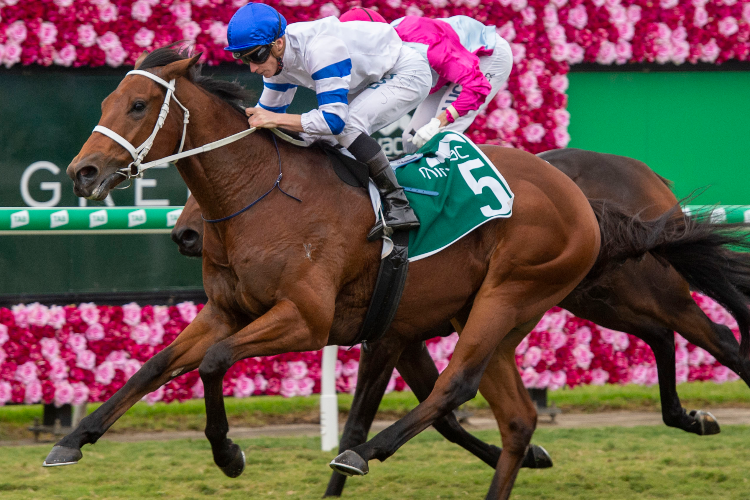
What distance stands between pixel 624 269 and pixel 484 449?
1.06 m

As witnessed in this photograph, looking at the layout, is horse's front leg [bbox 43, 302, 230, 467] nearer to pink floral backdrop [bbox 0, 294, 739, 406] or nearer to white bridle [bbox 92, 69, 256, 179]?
white bridle [bbox 92, 69, 256, 179]

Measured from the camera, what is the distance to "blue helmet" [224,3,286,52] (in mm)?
3195

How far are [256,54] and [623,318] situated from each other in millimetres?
2209

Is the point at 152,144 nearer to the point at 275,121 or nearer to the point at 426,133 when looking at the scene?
the point at 275,121

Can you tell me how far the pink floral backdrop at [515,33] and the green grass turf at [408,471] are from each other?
1.93m

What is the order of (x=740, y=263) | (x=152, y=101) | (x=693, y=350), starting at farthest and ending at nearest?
(x=693, y=350) → (x=740, y=263) → (x=152, y=101)

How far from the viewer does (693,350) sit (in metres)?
5.91

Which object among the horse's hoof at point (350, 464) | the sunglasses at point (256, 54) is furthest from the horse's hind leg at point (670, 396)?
the sunglasses at point (256, 54)

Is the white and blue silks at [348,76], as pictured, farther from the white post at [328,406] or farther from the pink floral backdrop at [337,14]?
the pink floral backdrop at [337,14]

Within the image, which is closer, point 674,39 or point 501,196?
point 501,196


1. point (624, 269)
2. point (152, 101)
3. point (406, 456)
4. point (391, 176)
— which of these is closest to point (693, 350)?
point (624, 269)

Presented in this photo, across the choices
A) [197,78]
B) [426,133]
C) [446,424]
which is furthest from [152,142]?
[446,424]

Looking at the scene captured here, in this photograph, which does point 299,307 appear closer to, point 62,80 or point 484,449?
point 484,449

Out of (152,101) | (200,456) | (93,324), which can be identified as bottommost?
(200,456)
